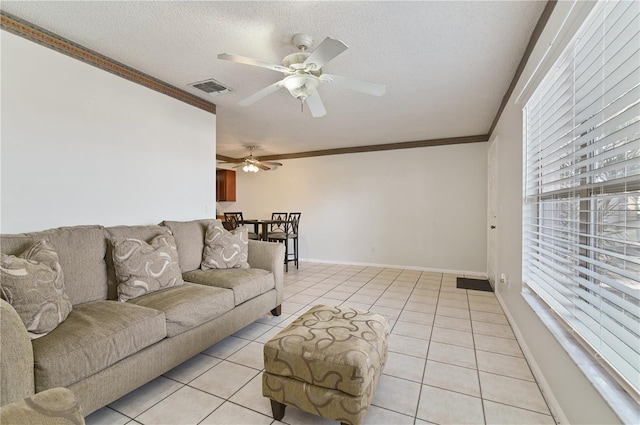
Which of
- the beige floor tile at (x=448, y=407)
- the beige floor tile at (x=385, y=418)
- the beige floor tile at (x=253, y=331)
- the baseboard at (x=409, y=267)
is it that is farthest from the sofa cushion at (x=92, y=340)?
the baseboard at (x=409, y=267)

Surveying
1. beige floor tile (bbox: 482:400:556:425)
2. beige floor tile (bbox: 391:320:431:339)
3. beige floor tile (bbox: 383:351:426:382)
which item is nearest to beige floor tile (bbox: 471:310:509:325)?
beige floor tile (bbox: 391:320:431:339)

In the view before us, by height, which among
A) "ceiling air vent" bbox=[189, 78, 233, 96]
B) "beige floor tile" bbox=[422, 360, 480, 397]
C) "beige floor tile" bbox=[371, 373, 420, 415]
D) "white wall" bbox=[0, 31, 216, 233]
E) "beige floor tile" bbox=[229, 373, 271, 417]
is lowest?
"beige floor tile" bbox=[229, 373, 271, 417]

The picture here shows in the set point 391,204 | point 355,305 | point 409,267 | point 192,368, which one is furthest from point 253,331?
point 391,204

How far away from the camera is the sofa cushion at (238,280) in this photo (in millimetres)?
2463

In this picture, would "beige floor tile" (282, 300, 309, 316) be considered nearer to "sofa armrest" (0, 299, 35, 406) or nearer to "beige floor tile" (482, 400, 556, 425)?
"beige floor tile" (482, 400, 556, 425)

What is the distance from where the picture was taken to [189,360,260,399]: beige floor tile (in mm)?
1821

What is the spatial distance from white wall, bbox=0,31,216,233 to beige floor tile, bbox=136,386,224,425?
1.59 meters

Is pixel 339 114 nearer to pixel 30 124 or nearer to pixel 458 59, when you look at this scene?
pixel 458 59

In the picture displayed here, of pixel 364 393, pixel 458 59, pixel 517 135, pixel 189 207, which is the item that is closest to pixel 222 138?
pixel 189 207

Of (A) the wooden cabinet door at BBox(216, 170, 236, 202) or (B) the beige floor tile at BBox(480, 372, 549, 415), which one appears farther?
(A) the wooden cabinet door at BBox(216, 170, 236, 202)

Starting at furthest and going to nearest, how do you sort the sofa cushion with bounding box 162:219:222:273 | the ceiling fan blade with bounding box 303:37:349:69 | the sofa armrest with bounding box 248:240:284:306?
the sofa armrest with bounding box 248:240:284:306, the sofa cushion with bounding box 162:219:222:273, the ceiling fan blade with bounding box 303:37:349:69

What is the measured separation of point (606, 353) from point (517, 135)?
77.9 inches

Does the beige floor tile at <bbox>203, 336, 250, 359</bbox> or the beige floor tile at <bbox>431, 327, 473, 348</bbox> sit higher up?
the beige floor tile at <bbox>431, 327, 473, 348</bbox>

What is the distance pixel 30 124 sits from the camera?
2.08 metres
